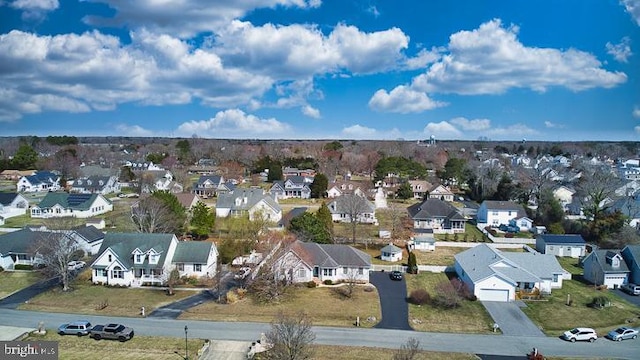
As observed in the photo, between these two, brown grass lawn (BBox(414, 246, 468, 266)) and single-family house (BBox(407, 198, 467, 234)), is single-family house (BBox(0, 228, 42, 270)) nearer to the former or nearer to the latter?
brown grass lawn (BBox(414, 246, 468, 266))

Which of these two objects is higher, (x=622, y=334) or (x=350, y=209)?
(x=350, y=209)

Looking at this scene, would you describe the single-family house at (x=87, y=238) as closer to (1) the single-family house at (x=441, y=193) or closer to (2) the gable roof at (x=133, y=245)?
(2) the gable roof at (x=133, y=245)

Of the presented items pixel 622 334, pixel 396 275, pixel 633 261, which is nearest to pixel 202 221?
pixel 396 275

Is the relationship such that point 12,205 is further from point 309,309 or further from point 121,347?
point 309,309

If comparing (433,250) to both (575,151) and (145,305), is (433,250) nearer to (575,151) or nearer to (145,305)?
(145,305)

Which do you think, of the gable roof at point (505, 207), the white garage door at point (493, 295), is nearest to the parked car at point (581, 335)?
the white garage door at point (493, 295)

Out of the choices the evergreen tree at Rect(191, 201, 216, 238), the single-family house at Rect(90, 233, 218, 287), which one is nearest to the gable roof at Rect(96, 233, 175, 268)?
the single-family house at Rect(90, 233, 218, 287)
